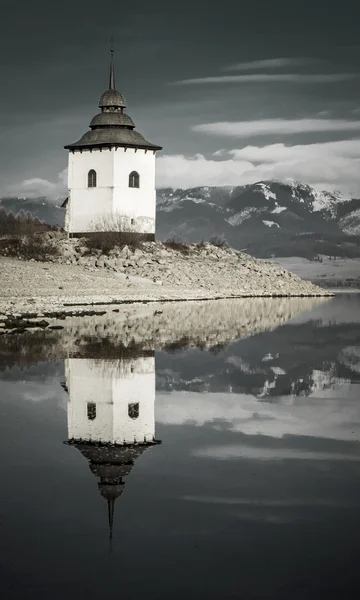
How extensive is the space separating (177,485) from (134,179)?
1978 inches

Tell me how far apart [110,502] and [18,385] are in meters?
7.55

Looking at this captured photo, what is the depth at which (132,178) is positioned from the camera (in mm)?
Result: 57438

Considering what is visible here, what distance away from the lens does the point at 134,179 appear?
189 ft

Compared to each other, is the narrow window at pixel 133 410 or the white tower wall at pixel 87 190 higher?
the white tower wall at pixel 87 190

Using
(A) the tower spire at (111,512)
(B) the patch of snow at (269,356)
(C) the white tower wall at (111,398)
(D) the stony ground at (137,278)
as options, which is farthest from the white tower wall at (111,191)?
(A) the tower spire at (111,512)

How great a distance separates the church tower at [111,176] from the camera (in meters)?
56.4

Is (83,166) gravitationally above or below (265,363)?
above

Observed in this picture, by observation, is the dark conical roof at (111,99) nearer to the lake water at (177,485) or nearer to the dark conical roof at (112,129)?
the dark conical roof at (112,129)

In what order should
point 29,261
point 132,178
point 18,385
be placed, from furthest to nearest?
1. point 132,178
2. point 29,261
3. point 18,385

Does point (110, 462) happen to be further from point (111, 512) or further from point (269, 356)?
point (269, 356)

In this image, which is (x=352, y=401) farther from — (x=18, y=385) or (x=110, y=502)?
(x=110, y=502)

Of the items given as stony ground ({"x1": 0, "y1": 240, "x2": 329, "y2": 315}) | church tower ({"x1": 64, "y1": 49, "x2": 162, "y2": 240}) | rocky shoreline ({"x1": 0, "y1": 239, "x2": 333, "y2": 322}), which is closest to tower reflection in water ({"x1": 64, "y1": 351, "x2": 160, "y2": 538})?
rocky shoreline ({"x1": 0, "y1": 239, "x2": 333, "y2": 322})

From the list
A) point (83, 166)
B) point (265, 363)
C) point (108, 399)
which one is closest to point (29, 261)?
point (83, 166)

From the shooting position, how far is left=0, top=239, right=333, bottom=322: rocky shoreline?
36531 millimetres
